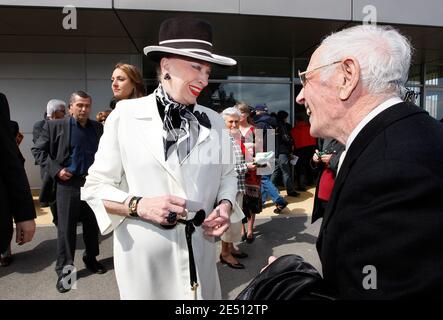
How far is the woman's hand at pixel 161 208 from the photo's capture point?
1.42 m

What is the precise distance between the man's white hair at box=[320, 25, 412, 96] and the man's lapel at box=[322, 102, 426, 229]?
110mm

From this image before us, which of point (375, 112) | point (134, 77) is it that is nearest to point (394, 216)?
point (375, 112)

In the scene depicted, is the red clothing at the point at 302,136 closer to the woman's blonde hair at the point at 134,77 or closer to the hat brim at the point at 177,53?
the woman's blonde hair at the point at 134,77

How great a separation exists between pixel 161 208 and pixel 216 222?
0.29 metres

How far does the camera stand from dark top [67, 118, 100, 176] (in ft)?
12.0

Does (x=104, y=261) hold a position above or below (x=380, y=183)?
below

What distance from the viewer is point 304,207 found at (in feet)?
21.7

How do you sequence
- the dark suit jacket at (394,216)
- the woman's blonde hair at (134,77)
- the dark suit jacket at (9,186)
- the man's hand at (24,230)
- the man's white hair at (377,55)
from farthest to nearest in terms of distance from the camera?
1. the woman's blonde hair at (134,77)
2. the man's hand at (24,230)
3. the dark suit jacket at (9,186)
4. the man's white hair at (377,55)
5. the dark suit jacket at (394,216)

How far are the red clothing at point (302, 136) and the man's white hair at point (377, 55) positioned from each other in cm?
716

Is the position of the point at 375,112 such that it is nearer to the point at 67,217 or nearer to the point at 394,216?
the point at 394,216

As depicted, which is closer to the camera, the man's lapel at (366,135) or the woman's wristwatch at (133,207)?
the man's lapel at (366,135)

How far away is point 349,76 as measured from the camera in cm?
111

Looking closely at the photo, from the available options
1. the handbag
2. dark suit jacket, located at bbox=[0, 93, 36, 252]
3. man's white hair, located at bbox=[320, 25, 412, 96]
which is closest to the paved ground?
dark suit jacket, located at bbox=[0, 93, 36, 252]

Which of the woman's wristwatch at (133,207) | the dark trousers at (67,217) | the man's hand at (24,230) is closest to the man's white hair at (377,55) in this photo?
the woman's wristwatch at (133,207)
